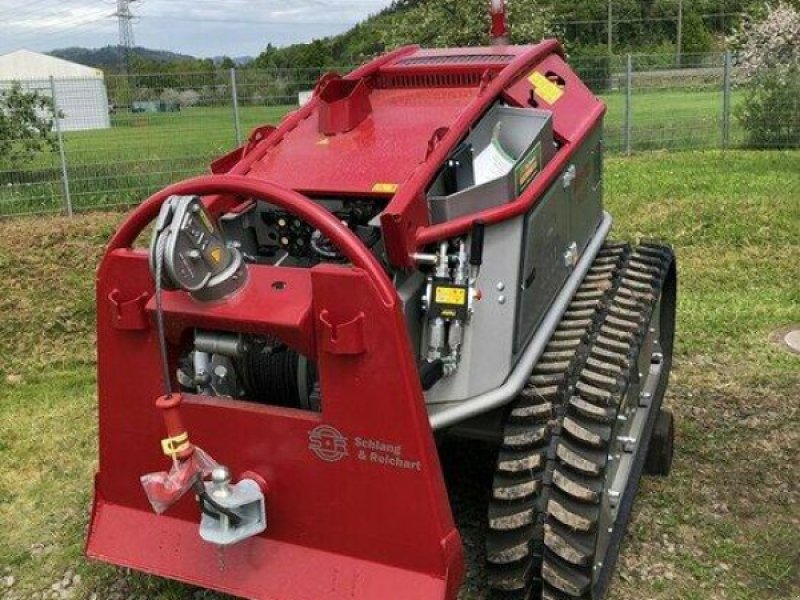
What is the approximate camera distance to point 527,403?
306cm

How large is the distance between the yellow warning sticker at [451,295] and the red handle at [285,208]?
1.01ft

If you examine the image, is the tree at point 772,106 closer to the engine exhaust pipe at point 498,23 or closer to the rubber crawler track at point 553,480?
the engine exhaust pipe at point 498,23

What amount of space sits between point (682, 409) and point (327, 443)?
289 cm

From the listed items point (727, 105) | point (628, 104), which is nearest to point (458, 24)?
point (628, 104)

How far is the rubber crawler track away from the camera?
2.88m

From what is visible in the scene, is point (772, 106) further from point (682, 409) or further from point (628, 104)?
point (682, 409)

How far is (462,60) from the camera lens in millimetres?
3922

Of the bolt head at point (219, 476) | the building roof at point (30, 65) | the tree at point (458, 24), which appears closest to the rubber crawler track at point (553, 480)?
the bolt head at point (219, 476)

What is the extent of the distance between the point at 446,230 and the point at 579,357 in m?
0.71

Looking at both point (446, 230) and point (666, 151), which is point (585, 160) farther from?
point (666, 151)

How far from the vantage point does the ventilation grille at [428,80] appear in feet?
12.4

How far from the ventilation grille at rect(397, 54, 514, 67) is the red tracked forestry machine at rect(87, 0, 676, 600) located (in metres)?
0.24

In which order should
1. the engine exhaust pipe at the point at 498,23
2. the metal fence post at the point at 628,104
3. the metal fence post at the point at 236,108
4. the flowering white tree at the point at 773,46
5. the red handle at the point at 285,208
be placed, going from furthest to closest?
the flowering white tree at the point at 773,46, the metal fence post at the point at 628,104, the metal fence post at the point at 236,108, the engine exhaust pipe at the point at 498,23, the red handle at the point at 285,208

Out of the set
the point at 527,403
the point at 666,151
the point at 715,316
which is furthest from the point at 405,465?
the point at 666,151
